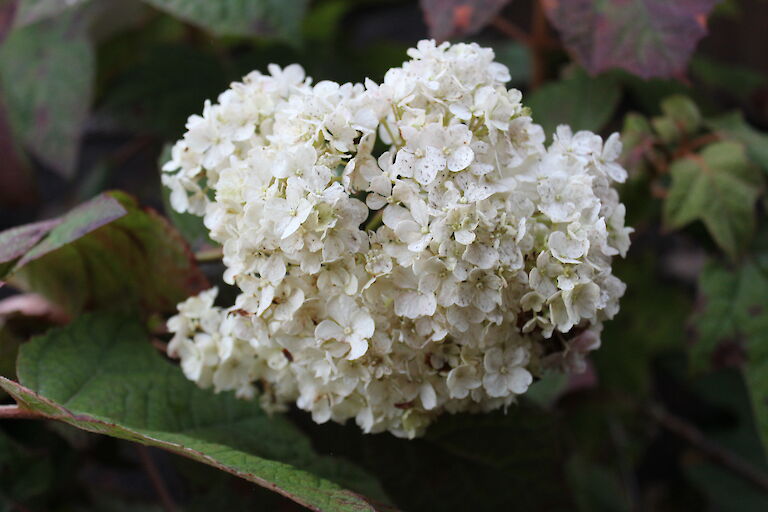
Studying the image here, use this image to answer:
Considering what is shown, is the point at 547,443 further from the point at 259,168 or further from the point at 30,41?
the point at 30,41

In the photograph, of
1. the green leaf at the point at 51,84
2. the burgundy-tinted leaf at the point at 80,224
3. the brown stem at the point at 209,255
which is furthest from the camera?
the green leaf at the point at 51,84

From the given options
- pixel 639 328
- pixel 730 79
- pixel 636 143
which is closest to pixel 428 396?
pixel 636 143

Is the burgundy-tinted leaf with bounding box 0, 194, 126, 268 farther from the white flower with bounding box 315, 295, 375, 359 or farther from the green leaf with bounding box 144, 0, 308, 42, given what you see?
the green leaf with bounding box 144, 0, 308, 42

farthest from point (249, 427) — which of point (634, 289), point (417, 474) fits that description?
point (634, 289)

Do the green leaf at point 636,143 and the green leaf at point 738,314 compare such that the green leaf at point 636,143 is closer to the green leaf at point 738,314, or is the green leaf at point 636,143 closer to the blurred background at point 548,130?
the blurred background at point 548,130

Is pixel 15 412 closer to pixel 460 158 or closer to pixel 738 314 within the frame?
pixel 460 158

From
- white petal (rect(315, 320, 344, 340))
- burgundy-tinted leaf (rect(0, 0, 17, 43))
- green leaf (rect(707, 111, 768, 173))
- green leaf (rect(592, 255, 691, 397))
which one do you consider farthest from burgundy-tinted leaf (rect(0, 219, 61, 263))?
green leaf (rect(592, 255, 691, 397))

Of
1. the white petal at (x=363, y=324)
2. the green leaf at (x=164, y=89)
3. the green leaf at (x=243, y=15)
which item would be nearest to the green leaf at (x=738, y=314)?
the white petal at (x=363, y=324)

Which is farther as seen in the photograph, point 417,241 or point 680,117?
point 680,117
